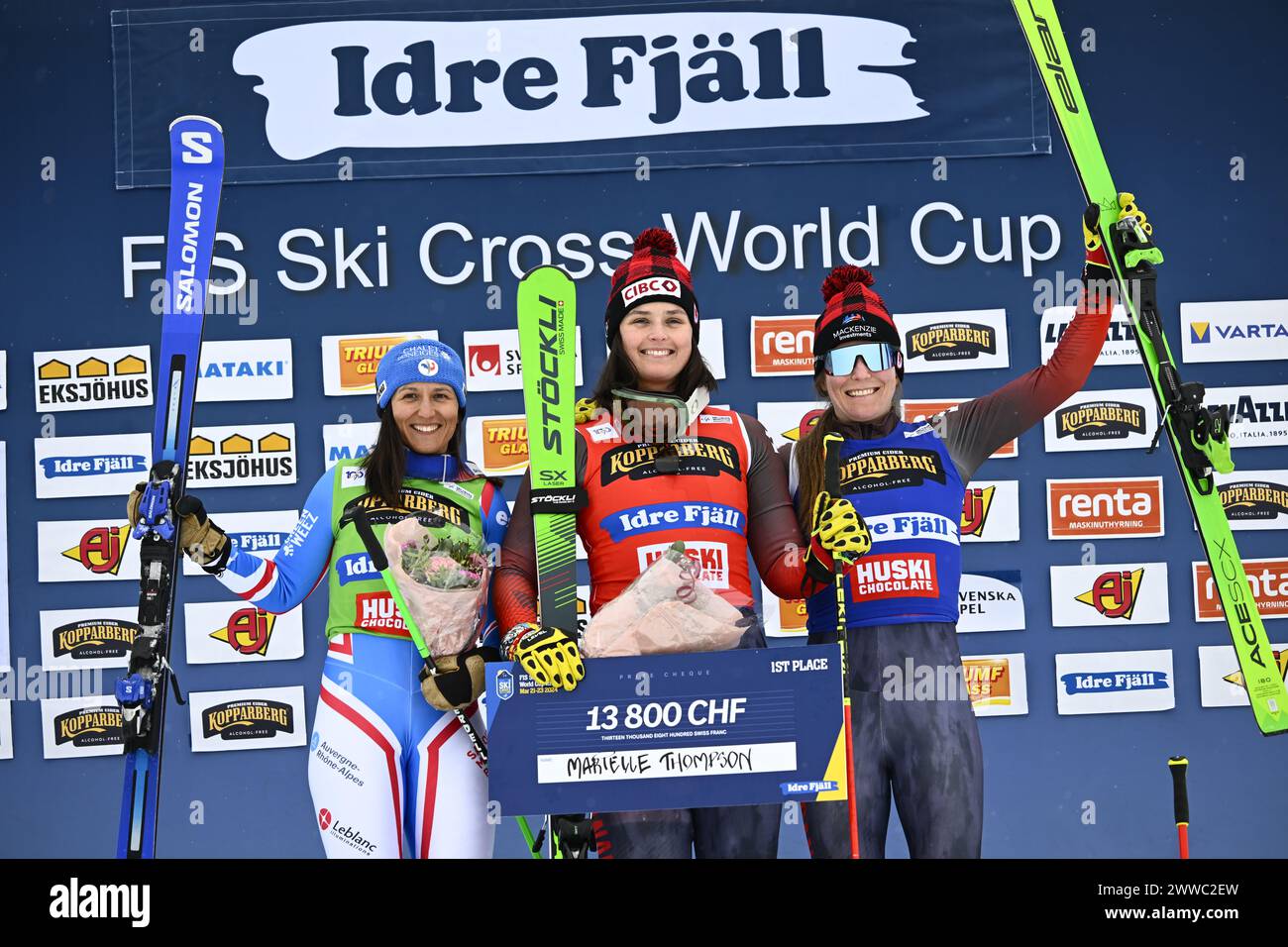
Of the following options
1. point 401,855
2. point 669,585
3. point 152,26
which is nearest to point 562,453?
point 669,585

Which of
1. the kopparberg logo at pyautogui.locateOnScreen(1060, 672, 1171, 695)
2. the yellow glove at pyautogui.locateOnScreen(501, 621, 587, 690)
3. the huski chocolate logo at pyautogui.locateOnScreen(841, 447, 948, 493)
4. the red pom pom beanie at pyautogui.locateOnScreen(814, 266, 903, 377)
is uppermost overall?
the red pom pom beanie at pyautogui.locateOnScreen(814, 266, 903, 377)

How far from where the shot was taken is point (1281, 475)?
16.2 feet

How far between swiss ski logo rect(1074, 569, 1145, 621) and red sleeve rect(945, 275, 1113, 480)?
1.94 meters

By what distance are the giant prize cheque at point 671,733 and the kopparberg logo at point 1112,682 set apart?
8.54 ft

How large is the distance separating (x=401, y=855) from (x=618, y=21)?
11.2 feet

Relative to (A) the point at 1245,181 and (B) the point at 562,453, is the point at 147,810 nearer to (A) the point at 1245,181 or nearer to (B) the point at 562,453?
(B) the point at 562,453

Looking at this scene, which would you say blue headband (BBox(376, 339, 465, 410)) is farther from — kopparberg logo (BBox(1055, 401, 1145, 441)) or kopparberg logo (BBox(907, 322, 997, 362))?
kopparberg logo (BBox(1055, 401, 1145, 441))

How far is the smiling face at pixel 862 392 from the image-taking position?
9.92ft

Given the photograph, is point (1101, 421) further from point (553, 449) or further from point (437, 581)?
point (437, 581)

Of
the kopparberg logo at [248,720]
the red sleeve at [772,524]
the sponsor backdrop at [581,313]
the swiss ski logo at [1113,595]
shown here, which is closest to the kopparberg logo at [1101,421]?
the sponsor backdrop at [581,313]

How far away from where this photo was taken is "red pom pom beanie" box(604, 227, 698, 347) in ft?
9.62

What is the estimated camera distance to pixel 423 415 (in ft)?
9.84
